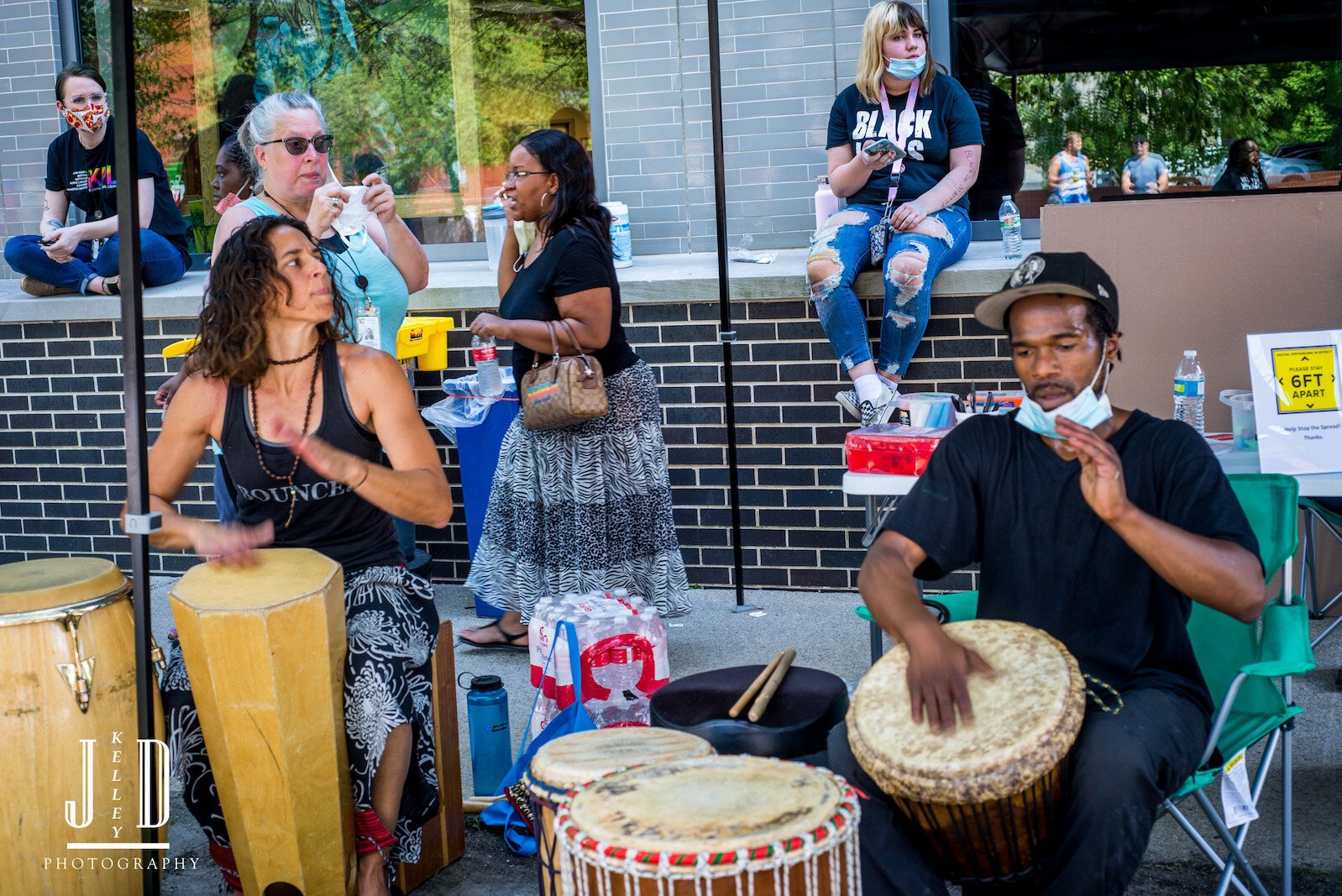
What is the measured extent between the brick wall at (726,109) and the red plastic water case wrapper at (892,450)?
9.23 ft

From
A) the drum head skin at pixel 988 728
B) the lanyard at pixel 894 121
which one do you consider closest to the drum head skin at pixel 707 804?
the drum head skin at pixel 988 728

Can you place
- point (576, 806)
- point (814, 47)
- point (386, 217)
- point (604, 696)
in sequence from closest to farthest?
point (576, 806)
point (604, 696)
point (386, 217)
point (814, 47)

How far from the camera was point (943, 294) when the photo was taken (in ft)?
18.5

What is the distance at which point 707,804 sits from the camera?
232 centimetres

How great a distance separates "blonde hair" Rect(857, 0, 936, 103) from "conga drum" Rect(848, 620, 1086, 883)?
11.2 ft

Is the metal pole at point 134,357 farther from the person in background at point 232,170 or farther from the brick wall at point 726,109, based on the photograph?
the person in background at point 232,170

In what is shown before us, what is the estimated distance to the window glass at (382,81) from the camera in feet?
23.4

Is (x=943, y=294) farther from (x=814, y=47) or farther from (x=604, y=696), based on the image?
(x=604, y=696)

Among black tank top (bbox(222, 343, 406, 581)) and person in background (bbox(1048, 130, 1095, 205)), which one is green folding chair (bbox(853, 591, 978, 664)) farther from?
person in background (bbox(1048, 130, 1095, 205))

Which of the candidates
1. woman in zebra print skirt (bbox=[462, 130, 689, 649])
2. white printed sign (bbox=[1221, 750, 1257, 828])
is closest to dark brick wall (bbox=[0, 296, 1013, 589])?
woman in zebra print skirt (bbox=[462, 130, 689, 649])

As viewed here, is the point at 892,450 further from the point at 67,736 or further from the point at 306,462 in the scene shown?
the point at 67,736

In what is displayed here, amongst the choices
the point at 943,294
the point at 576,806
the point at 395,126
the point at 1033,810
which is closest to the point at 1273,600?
the point at 1033,810

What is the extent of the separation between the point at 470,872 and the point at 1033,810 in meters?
1.64

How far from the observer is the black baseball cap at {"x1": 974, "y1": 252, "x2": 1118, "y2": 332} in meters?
2.92
